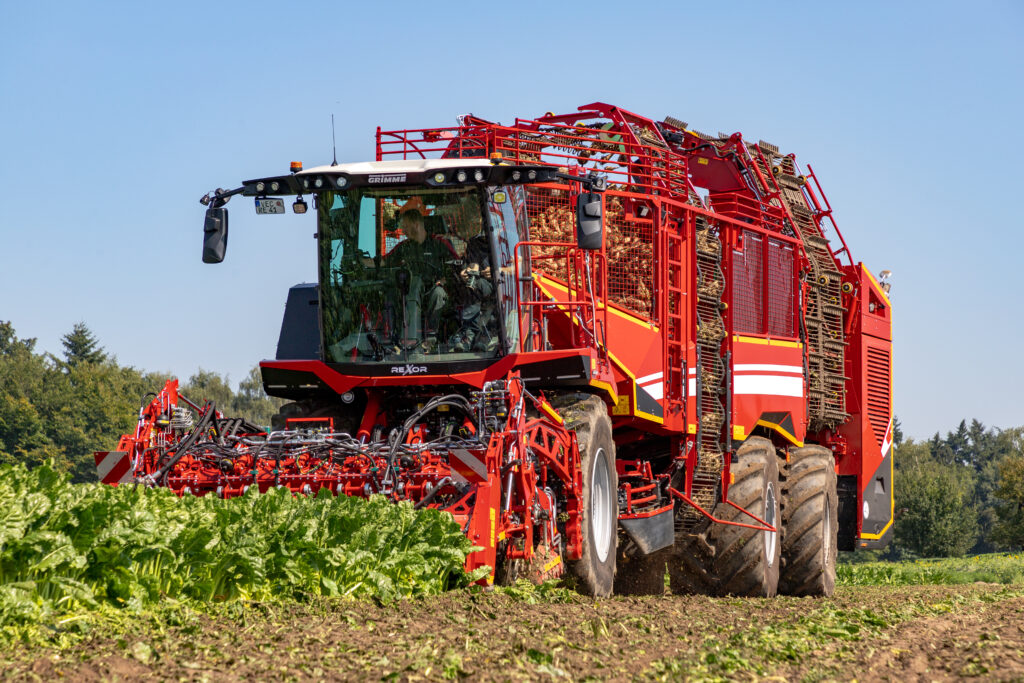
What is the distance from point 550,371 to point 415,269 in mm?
1204

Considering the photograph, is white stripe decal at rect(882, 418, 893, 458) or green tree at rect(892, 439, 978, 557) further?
green tree at rect(892, 439, 978, 557)

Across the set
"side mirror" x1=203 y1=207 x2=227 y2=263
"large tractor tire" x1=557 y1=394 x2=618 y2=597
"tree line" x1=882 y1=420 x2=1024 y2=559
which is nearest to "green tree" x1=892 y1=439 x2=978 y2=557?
"tree line" x1=882 y1=420 x2=1024 y2=559

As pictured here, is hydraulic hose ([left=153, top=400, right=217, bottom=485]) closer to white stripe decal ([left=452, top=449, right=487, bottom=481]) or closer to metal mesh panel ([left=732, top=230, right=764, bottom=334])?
white stripe decal ([left=452, top=449, right=487, bottom=481])

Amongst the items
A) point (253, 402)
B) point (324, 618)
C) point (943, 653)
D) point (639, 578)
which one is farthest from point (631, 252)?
point (253, 402)

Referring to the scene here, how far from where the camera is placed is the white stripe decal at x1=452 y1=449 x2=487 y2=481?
731cm

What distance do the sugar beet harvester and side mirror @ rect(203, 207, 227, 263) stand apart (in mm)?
21

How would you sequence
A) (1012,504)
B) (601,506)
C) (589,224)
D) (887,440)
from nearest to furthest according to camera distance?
(589,224) → (601,506) → (887,440) → (1012,504)

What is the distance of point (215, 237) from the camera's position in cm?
833

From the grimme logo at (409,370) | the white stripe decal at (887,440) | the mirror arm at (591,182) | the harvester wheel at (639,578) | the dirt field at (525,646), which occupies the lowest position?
the harvester wheel at (639,578)

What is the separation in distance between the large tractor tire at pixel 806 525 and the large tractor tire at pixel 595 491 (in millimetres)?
3209

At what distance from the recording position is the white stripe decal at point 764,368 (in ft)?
35.7

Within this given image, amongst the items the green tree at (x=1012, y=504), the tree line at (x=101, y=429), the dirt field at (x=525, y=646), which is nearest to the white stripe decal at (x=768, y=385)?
the dirt field at (x=525, y=646)

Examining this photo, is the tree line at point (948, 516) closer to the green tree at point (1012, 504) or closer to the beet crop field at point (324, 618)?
the green tree at point (1012, 504)

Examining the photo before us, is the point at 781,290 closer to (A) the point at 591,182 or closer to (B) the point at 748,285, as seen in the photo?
(B) the point at 748,285
